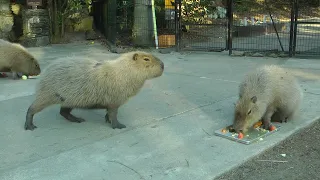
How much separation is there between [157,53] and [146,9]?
4.85ft

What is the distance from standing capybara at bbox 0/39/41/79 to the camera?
24.6ft

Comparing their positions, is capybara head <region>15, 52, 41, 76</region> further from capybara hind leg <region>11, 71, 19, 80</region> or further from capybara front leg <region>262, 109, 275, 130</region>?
capybara front leg <region>262, 109, 275, 130</region>

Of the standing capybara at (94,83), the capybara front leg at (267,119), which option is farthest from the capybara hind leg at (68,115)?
the capybara front leg at (267,119)

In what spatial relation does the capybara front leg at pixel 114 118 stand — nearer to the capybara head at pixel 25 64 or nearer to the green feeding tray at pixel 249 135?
the green feeding tray at pixel 249 135

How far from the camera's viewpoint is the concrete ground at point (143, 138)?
3789mm

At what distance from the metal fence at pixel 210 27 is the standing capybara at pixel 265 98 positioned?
554 centimetres

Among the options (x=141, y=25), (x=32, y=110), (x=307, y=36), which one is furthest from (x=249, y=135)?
(x=307, y=36)

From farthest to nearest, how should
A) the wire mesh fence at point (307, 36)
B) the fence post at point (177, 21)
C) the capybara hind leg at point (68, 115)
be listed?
the fence post at point (177, 21)
the wire mesh fence at point (307, 36)
the capybara hind leg at point (68, 115)

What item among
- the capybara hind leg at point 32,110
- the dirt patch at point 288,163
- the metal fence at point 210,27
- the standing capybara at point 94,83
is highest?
the metal fence at point 210,27

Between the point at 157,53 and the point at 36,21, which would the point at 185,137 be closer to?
the point at 157,53

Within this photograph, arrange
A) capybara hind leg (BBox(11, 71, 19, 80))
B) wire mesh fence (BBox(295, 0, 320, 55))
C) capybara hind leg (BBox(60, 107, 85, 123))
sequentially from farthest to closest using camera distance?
wire mesh fence (BBox(295, 0, 320, 55))
capybara hind leg (BBox(11, 71, 19, 80))
capybara hind leg (BBox(60, 107, 85, 123))

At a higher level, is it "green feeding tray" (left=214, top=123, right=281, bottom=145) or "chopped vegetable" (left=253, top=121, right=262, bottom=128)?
"chopped vegetable" (left=253, top=121, right=262, bottom=128)

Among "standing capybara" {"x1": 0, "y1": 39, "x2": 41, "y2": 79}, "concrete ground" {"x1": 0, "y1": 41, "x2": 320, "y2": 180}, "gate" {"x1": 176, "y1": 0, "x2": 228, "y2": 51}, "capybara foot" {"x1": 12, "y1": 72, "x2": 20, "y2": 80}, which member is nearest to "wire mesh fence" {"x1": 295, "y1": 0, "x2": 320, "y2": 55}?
"gate" {"x1": 176, "y1": 0, "x2": 228, "y2": 51}

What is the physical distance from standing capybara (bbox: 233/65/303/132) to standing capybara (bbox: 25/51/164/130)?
1.11m
